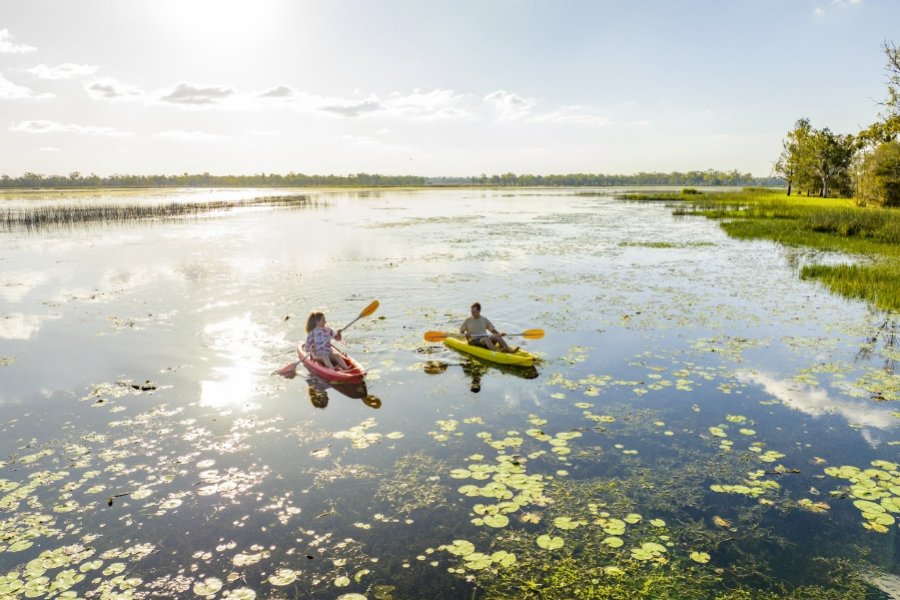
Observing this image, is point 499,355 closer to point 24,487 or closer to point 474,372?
point 474,372

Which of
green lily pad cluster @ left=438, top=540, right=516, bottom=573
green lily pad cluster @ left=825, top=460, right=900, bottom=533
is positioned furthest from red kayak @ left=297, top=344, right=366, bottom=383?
green lily pad cluster @ left=825, top=460, right=900, bottom=533

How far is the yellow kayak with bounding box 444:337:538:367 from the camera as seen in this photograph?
36.3 feet

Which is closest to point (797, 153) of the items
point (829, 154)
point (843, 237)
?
point (829, 154)

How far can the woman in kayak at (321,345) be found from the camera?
1057 centimetres

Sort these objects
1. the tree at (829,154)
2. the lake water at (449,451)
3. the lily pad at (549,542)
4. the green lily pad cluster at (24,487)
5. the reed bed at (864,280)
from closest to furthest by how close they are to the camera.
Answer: the lake water at (449,451)
the lily pad at (549,542)
the green lily pad cluster at (24,487)
the reed bed at (864,280)
the tree at (829,154)

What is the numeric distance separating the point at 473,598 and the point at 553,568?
0.89m

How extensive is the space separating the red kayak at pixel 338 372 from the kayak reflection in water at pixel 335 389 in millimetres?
113

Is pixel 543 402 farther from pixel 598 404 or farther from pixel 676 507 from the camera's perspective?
pixel 676 507

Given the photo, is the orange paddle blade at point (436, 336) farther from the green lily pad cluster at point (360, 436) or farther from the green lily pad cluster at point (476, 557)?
the green lily pad cluster at point (476, 557)

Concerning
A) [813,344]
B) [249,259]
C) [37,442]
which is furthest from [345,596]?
[249,259]

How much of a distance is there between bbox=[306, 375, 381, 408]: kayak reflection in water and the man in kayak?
9.22ft

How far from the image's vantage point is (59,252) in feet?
90.8

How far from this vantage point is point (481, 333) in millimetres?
11922

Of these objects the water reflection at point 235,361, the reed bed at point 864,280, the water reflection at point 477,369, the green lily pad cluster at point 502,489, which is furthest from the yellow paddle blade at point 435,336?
the reed bed at point 864,280
